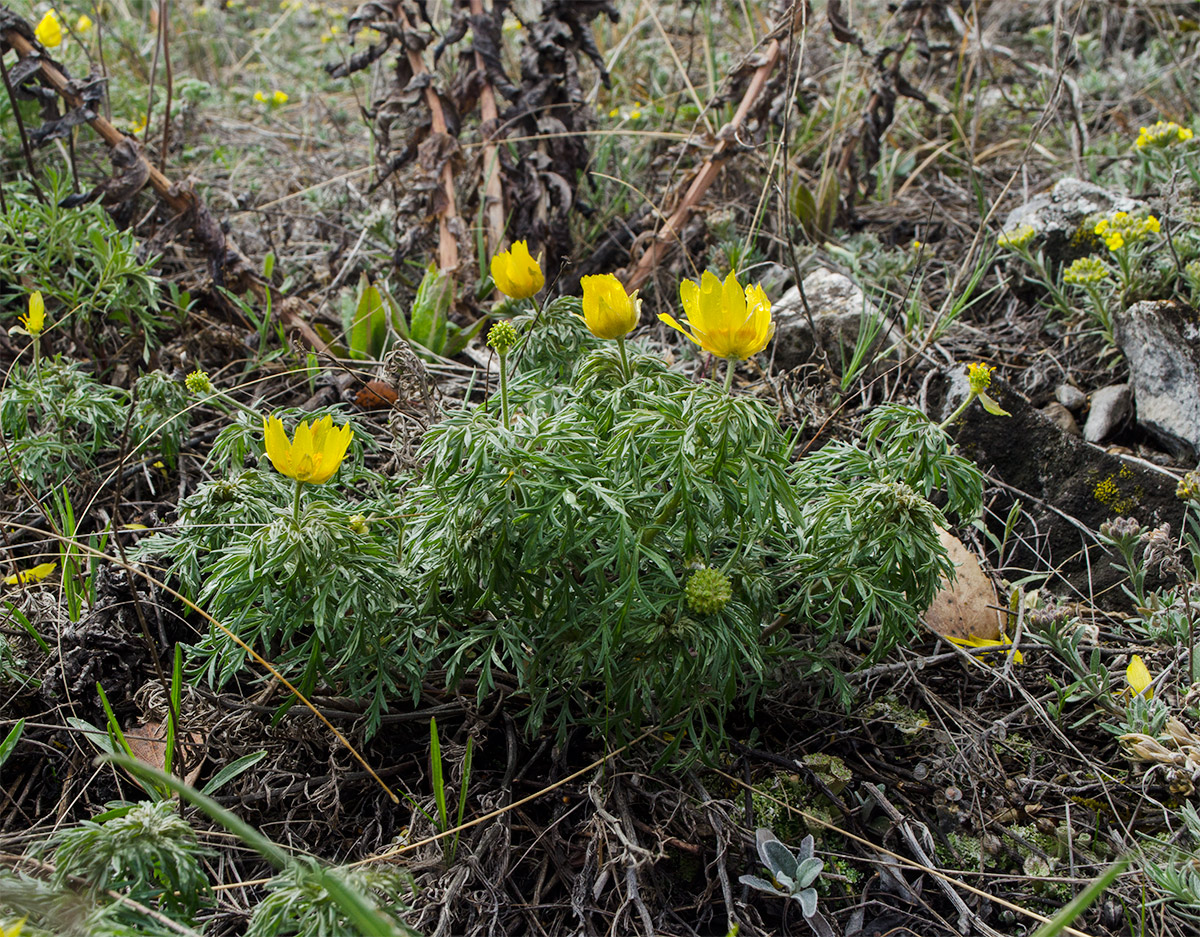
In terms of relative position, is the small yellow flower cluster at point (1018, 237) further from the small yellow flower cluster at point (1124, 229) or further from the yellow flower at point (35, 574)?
the yellow flower at point (35, 574)

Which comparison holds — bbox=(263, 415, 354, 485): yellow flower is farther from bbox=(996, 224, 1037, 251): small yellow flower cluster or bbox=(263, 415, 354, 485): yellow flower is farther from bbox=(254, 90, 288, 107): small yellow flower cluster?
bbox=(254, 90, 288, 107): small yellow flower cluster

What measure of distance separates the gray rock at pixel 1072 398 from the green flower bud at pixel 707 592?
1.85 m

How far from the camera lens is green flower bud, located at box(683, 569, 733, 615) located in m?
1.60

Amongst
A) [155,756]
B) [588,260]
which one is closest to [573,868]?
[155,756]

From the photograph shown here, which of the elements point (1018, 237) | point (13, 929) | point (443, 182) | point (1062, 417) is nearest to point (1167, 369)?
point (1062, 417)

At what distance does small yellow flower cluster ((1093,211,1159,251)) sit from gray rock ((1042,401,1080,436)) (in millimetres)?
514

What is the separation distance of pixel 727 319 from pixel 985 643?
4.19ft

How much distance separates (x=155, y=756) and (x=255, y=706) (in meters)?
0.29

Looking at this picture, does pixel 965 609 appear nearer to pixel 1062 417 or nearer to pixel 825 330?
Result: pixel 1062 417

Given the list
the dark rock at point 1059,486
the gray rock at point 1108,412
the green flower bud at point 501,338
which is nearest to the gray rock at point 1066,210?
the gray rock at point 1108,412

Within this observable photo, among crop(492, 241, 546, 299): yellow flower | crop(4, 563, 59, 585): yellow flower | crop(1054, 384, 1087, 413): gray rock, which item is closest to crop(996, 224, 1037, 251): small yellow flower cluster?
Answer: crop(1054, 384, 1087, 413): gray rock

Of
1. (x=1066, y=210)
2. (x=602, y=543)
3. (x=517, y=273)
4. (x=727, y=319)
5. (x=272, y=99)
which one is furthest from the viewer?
(x=272, y=99)

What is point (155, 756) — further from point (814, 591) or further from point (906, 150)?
point (906, 150)

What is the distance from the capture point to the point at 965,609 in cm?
236
